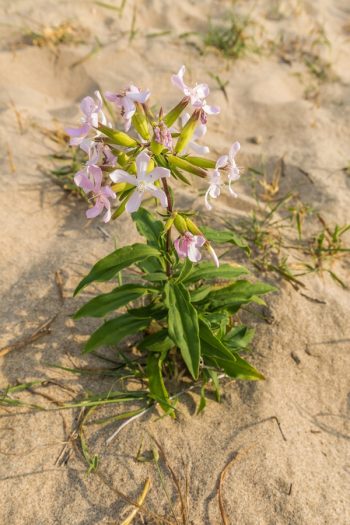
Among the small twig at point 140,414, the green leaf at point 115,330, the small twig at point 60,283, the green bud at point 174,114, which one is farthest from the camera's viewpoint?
the small twig at point 60,283

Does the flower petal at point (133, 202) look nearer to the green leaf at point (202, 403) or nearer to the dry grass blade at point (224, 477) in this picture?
the green leaf at point (202, 403)

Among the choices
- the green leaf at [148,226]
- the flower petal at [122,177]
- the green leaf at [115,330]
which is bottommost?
the green leaf at [115,330]

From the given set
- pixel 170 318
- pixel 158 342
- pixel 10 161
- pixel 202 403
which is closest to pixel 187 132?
pixel 170 318

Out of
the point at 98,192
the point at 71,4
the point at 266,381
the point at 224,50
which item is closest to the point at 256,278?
the point at 266,381

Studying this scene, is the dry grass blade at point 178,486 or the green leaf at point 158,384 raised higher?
the green leaf at point 158,384

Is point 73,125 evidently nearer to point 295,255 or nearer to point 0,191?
point 0,191

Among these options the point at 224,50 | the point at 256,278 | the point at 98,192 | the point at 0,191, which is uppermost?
the point at 98,192

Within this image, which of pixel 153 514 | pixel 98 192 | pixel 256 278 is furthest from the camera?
pixel 256 278

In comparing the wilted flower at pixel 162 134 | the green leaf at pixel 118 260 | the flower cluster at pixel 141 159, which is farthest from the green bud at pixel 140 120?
the green leaf at pixel 118 260
